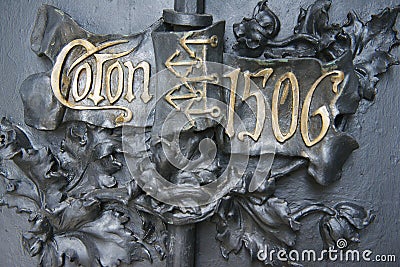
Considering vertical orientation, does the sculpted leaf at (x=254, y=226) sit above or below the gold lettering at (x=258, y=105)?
below

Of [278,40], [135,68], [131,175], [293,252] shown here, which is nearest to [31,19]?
[135,68]

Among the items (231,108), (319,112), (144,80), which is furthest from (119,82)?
(319,112)

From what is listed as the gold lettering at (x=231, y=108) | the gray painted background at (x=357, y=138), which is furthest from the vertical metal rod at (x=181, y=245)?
the gold lettering at (x=231, y=108)

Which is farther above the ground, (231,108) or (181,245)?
(231,108)

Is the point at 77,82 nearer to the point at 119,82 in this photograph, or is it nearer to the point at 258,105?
the point at 119,82

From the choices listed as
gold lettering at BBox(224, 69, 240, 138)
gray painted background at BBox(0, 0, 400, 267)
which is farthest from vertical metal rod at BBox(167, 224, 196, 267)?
gold lettering at BBox(224, 69, 240, 138)

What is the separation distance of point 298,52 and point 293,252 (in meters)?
0.32

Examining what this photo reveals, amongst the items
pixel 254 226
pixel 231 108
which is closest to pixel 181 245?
pixel 254 226

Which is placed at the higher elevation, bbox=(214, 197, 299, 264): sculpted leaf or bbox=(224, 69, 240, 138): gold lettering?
bbox=(224, 69, 240, 138): gold lettering

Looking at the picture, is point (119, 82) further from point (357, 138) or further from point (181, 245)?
point (357, 138)

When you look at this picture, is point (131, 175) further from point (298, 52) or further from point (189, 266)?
point (298, 52)

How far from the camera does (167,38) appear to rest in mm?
862

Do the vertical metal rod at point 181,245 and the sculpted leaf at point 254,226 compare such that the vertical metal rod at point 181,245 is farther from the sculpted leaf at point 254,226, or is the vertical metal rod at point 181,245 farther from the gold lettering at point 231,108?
the gold lettering at point 231,108

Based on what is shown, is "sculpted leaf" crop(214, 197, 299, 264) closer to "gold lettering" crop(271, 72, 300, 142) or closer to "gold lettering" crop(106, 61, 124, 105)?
"gold lettering" crop(271, 72, 300, 142)
